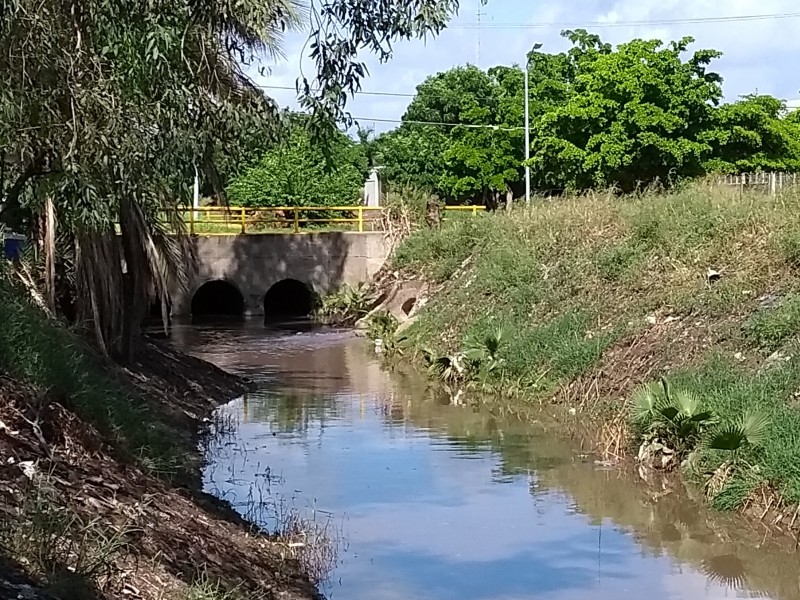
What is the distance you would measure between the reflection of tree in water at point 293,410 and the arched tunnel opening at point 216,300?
1852 cm

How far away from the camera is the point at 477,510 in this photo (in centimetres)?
1080

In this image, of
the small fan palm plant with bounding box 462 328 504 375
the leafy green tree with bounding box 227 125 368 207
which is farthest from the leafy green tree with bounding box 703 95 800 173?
the small fan palm plant with bounding box 462 328 504 375

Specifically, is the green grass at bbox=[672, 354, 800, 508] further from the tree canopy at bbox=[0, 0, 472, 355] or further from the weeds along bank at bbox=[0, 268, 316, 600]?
the tree canopy at bbox=[0, 0, 472, 355]

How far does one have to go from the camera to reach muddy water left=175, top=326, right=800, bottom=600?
884cm

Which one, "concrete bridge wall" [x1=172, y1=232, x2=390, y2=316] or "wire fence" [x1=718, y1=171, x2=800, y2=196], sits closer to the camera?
"wire fence" [x1=718, y1=171, x2=800, y2=196]

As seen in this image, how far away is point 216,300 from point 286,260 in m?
4.78

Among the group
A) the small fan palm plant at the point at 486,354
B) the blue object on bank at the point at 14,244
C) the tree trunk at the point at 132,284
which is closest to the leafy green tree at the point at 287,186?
the small fan palm plant at the point at 486,354

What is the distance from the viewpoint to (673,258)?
17.4 metres

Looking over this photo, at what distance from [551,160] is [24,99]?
108 feet

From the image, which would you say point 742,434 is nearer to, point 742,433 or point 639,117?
point 742,433

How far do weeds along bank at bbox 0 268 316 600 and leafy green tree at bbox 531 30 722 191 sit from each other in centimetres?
2559

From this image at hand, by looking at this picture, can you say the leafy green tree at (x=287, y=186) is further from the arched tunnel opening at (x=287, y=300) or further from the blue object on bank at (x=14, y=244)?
the blue object on bank at (x=14, y=244)

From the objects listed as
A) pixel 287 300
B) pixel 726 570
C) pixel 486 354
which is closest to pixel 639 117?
pixel 287 300

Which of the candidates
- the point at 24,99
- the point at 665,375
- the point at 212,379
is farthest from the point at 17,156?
the point at 212,379
